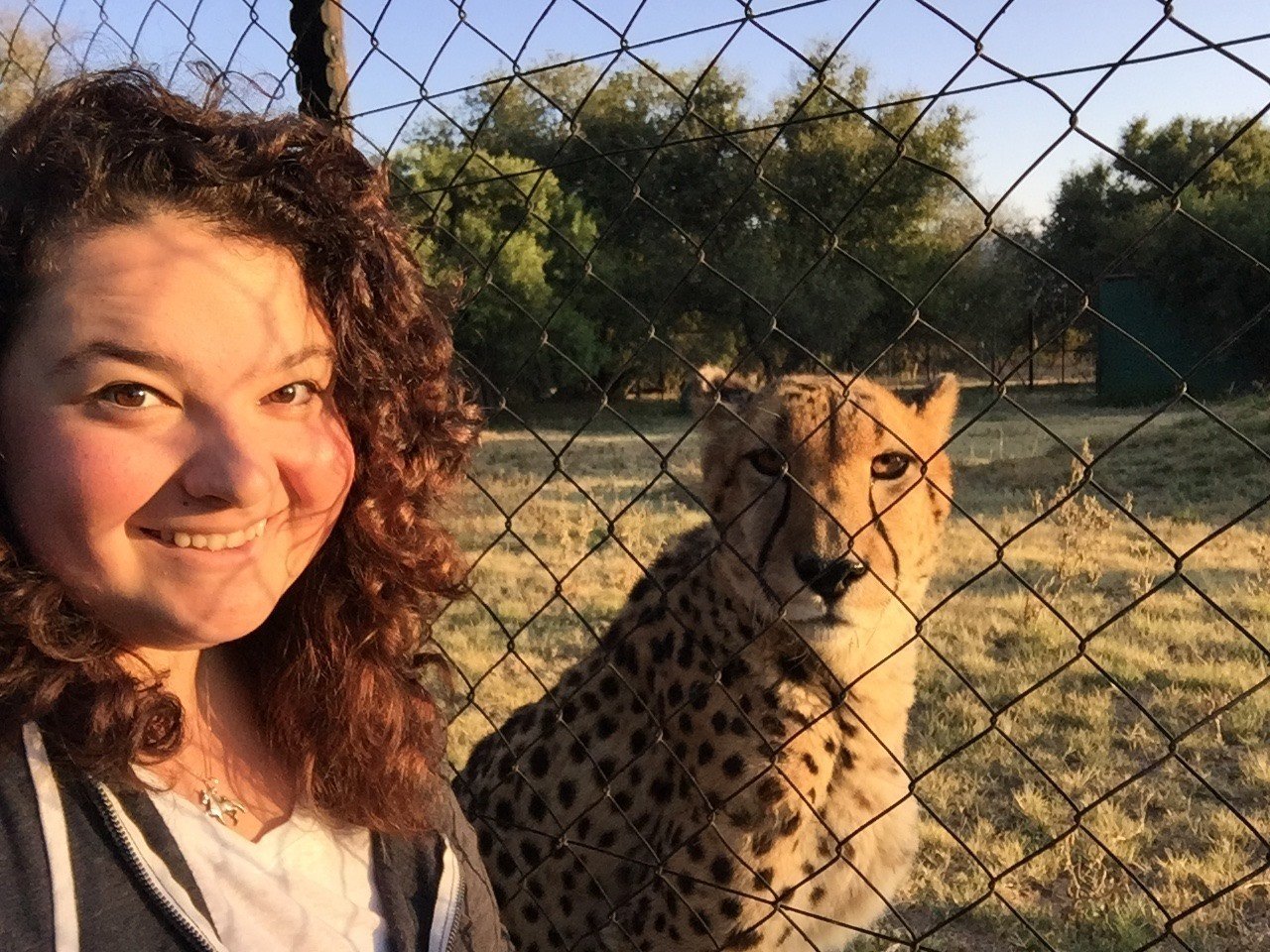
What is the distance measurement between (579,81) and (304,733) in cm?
317

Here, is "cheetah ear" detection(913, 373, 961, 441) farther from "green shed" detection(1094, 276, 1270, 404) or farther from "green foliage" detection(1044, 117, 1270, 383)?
"green shed" detection(1094, 276, 1270, 404)

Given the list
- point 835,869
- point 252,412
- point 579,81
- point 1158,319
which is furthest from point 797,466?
point 1158,319

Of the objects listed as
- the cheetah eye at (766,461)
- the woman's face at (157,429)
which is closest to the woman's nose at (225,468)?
the woman's face at (157,429)

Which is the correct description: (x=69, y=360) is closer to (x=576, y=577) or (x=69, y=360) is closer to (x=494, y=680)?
(x=494, y=680)

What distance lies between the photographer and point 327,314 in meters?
1.26

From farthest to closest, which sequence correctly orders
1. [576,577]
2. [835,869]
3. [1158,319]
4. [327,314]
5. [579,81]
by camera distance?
[1158,319] < [576,577] < [579,81] < [835,869] < [327,314]

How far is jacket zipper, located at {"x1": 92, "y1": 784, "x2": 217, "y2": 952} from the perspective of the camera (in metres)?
1.02

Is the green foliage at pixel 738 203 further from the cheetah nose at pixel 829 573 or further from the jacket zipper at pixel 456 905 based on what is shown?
the jacket zipper at pixel 456 905

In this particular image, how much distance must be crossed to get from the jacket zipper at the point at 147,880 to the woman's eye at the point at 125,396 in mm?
394

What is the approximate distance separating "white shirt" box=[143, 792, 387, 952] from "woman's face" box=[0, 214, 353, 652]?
205mm

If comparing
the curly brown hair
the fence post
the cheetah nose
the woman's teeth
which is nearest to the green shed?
the cheetah nose

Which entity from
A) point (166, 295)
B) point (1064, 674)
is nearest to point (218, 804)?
point (166, 295)

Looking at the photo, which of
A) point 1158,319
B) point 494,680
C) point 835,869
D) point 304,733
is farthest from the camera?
point 1158,319

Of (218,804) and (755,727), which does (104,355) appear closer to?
(218,804)
